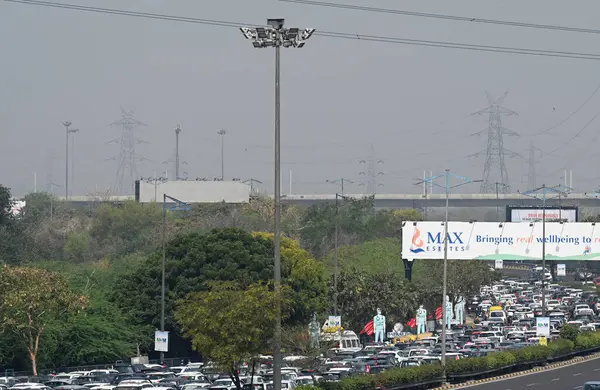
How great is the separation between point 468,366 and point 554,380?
4082mm

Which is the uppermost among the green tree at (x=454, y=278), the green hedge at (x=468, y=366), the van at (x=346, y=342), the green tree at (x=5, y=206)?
the green tree at (x=5, y=206)

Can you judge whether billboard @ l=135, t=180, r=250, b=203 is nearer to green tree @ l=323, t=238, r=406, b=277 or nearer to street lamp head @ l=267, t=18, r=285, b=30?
green tree @ l=323, t=238, r=406, b=277

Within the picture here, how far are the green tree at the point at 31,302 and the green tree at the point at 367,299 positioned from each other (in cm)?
3196

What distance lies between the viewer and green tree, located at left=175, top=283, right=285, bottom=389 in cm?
3975

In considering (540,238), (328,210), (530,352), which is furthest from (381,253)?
(530,352)

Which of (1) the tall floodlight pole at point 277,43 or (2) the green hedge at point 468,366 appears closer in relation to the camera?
(1) the tall floodlight pole at point 277,43

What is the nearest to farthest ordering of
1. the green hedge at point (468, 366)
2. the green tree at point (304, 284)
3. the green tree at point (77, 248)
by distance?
the green hedge at point (468, 366)
the green tree at point (304, 284)
the green tree at point (77, 248)

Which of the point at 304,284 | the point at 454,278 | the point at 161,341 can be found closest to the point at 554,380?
the point at 161,341

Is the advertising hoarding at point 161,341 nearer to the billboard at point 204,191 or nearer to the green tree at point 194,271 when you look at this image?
the green tree at point 194,271

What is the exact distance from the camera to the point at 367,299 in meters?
86.8

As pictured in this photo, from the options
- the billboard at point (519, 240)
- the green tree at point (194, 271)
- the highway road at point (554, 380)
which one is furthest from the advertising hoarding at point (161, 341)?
the billboard at point (519, 240)

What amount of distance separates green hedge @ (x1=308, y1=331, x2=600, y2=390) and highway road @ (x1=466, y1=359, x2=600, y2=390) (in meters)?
1.17

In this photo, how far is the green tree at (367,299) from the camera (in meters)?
86.9

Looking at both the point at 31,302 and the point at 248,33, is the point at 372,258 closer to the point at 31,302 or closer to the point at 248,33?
the point at 31,302
